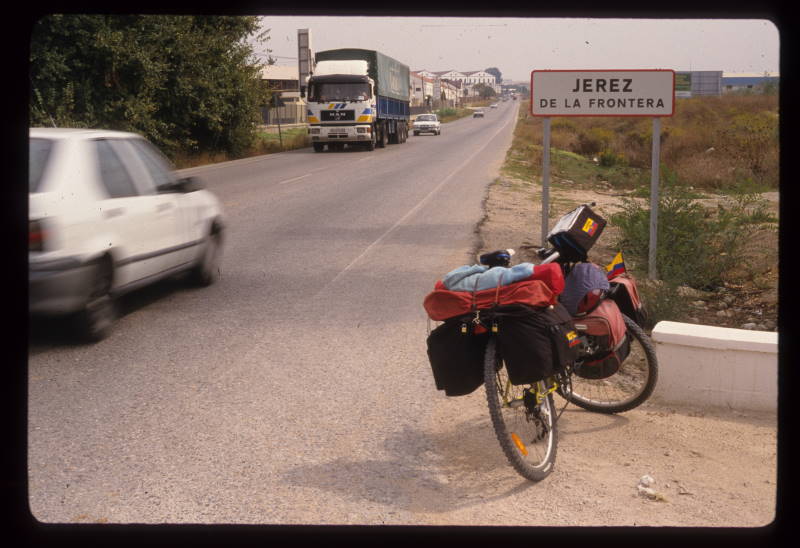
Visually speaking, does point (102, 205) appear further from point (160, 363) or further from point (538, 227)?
point (538, 227)

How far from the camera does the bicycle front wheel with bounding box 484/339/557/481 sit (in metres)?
4.14

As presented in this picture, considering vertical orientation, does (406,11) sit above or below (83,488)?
above

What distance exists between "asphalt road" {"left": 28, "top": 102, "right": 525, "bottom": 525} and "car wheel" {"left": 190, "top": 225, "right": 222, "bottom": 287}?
0.50 feet

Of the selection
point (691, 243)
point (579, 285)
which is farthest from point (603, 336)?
point (691, 243)

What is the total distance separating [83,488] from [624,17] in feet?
13.2

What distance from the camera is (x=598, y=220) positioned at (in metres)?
5.02

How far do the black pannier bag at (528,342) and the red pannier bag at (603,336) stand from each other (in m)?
0.71

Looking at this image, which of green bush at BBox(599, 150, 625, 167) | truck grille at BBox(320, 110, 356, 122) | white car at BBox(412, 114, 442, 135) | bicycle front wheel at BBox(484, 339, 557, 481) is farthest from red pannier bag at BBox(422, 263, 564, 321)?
white car at BBox(412, 114, 442, 135)

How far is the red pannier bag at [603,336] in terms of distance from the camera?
491 centimetres

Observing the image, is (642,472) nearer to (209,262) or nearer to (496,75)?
(209,262)

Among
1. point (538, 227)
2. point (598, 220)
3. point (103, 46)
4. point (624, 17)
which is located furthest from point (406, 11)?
point (103, 46)

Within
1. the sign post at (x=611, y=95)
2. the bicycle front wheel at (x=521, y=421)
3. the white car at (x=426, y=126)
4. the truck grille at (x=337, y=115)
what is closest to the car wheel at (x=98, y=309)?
the bicycle front wheel at (x=521, y=421)

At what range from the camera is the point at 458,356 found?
427cm

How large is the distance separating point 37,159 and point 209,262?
2.82 meters
